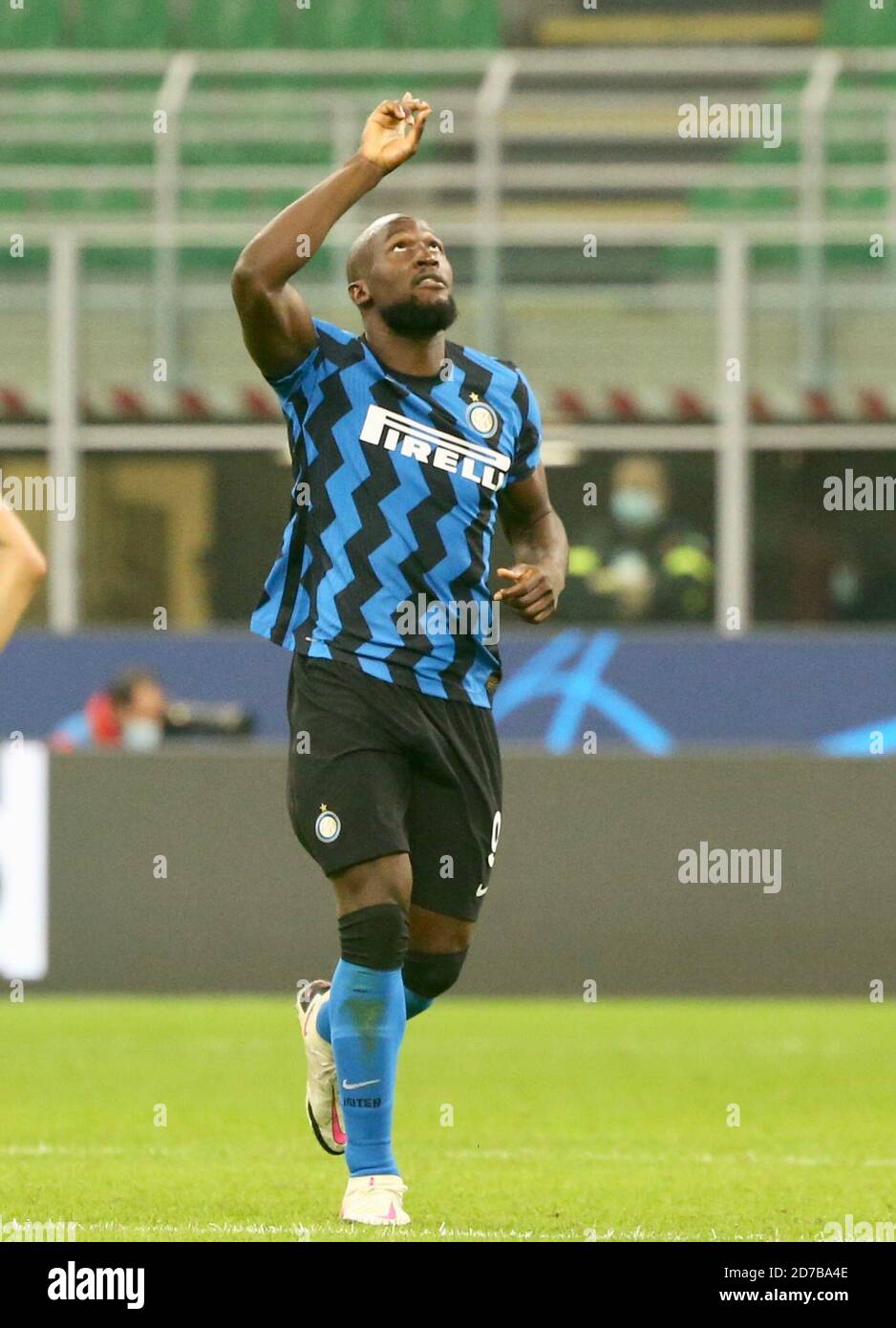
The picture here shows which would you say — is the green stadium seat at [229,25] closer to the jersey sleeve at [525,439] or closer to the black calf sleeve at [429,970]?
the jersey sleeve at [525,439]

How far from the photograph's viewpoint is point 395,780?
5.20 meters

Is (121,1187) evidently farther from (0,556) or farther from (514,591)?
(0,556)

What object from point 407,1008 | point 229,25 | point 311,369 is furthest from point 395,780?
point 229,25

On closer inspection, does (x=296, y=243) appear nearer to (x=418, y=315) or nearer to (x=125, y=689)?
(x=418, y=315)

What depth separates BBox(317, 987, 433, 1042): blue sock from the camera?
18.4ft

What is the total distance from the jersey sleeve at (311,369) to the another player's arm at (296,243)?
0.09 ft

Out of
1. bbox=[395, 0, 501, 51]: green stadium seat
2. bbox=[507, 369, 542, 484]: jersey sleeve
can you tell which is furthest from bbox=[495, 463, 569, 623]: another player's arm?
bbox=[395, 0, 501, 51]: green stadium seat

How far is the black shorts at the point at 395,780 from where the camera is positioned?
511cm

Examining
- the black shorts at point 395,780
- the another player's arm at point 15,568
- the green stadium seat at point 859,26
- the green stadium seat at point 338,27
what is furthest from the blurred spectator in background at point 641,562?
the another player's arm at point 15,568

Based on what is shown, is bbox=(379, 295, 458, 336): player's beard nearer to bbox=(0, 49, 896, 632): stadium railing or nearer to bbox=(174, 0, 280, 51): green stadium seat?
bbox=(0, 49, 896, 632): stadium railing

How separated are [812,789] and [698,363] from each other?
388 centimetres

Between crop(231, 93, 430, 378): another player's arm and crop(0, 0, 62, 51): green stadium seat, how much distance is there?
13.7 meters

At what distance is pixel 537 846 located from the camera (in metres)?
11.3
